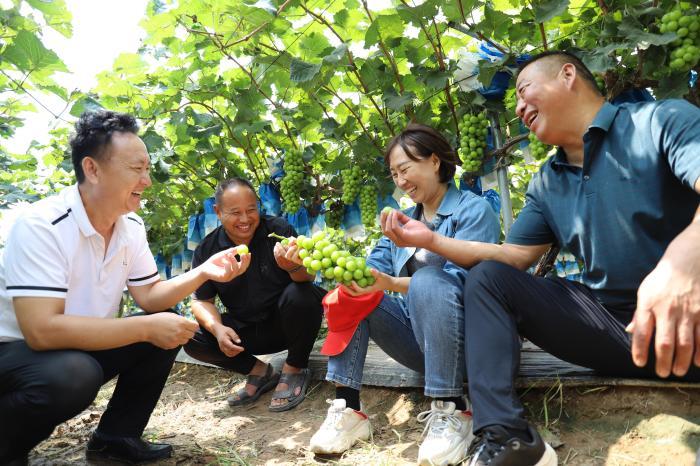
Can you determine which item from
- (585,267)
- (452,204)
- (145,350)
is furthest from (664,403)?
(145,350)

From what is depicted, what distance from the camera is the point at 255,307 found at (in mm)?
3688

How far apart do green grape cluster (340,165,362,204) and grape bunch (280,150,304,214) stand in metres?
0.48

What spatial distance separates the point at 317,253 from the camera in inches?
92.8

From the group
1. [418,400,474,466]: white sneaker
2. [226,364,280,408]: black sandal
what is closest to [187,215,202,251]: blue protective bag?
[226,364,280,408]: black sandal

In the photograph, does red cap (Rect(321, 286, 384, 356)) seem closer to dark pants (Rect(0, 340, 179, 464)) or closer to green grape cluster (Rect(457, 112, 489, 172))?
dark pants (Rect(0, 340, 179, 464))

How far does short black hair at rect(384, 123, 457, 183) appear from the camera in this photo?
279 cm

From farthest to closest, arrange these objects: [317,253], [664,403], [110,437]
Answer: [110,437] < [317,253] < [664,403]

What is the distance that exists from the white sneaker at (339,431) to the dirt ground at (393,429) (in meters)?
0.05

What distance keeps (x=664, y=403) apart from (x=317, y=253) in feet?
4.97

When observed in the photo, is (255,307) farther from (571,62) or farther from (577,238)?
(571,62)

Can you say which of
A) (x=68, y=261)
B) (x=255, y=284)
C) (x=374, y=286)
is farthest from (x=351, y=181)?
(x=68, y=261)

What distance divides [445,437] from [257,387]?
6.05ft

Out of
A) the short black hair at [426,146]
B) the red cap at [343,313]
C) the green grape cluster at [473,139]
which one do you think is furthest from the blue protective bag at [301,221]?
the red cap at [343,313]

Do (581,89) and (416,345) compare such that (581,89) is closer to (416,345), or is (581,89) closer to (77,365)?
(416,345)
